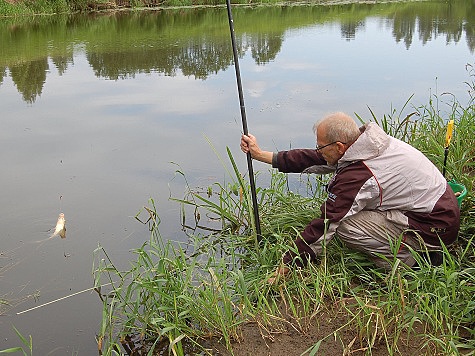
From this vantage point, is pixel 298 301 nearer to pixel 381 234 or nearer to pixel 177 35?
pixel 381 234

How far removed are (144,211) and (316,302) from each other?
1.95 metres

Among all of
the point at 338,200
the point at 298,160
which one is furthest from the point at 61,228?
the point at 338,200

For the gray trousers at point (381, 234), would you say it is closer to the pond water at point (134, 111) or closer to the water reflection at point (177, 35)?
the pond water at point (134, 111)

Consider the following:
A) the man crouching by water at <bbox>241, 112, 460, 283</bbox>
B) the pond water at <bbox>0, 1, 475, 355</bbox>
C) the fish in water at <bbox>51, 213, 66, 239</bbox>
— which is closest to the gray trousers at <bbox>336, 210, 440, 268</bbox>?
the man crouching by water at <bbox>241, 112, 460, 283</bbox>

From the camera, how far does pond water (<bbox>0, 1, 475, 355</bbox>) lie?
3670mm

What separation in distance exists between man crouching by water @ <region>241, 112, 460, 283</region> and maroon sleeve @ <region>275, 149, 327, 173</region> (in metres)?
0.35

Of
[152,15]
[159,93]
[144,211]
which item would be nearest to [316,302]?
[144,211]

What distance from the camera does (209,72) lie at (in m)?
9.07

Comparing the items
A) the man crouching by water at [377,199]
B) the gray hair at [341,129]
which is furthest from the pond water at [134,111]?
the gray hair at [341,129]

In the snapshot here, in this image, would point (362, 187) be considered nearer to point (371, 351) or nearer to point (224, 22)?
point (371, 351)

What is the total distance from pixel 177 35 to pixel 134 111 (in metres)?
6.89

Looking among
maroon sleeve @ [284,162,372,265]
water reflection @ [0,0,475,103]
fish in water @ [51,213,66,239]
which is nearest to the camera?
maroon sleeve @ [284,162,372,265]

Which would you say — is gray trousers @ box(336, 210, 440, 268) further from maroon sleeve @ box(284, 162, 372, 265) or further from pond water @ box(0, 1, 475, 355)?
pond water @ box(0, 1, 475, 355)

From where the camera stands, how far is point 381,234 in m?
2.94
